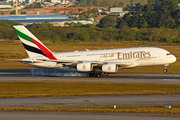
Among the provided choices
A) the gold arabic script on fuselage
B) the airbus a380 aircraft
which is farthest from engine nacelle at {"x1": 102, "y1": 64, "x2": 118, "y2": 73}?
the gold arabic script on fuselage

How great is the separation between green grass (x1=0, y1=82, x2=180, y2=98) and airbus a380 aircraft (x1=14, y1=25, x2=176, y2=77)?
6201mm

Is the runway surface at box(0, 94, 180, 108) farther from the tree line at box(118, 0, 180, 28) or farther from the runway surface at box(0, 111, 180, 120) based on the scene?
the tree line at box(118, 0, 180, 28)

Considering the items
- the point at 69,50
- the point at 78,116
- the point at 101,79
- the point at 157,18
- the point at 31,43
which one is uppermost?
the point at 31,43

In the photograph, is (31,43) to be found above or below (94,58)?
above

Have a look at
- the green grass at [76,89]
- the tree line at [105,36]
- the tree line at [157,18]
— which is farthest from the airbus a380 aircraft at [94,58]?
the tree line at [157,18]

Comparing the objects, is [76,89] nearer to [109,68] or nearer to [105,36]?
[109,68]

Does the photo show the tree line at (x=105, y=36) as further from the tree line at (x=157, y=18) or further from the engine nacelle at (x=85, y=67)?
the engine nacelle at (x=85, y=67)

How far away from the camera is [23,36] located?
48.1m

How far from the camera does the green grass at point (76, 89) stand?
112 feet

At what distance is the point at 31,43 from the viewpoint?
4834 cm

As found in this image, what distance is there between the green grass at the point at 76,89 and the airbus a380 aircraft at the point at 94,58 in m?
6.20

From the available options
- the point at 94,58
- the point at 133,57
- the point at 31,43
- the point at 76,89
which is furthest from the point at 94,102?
the point at 31,43

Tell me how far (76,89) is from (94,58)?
12.8 meters

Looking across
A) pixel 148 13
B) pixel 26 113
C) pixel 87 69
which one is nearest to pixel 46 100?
pixel 26 113
